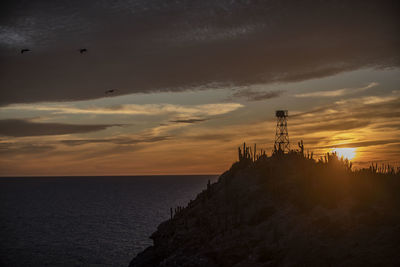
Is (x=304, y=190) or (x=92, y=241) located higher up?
(x=304, y=190)

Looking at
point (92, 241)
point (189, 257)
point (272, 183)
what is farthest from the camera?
point (92, 241)

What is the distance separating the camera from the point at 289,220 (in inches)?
1671

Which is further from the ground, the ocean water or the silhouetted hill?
the silhouetted hill

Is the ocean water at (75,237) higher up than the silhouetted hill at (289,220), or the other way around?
the silhouetted hill at (289,220)

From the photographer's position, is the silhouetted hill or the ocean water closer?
the silhouetted hill

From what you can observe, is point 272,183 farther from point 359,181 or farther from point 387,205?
point 387,205

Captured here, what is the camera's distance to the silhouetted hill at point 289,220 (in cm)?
3531

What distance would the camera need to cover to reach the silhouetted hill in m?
35.3

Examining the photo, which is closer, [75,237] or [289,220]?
[289,220]

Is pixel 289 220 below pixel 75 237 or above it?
above

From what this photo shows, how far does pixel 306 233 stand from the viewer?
3897 centimetres

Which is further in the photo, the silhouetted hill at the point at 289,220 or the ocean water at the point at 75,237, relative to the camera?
the ocean water at the point at 75,237

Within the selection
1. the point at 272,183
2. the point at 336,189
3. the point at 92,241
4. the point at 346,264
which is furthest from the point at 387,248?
the point at 92,241

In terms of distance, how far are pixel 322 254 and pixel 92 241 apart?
203 ft
